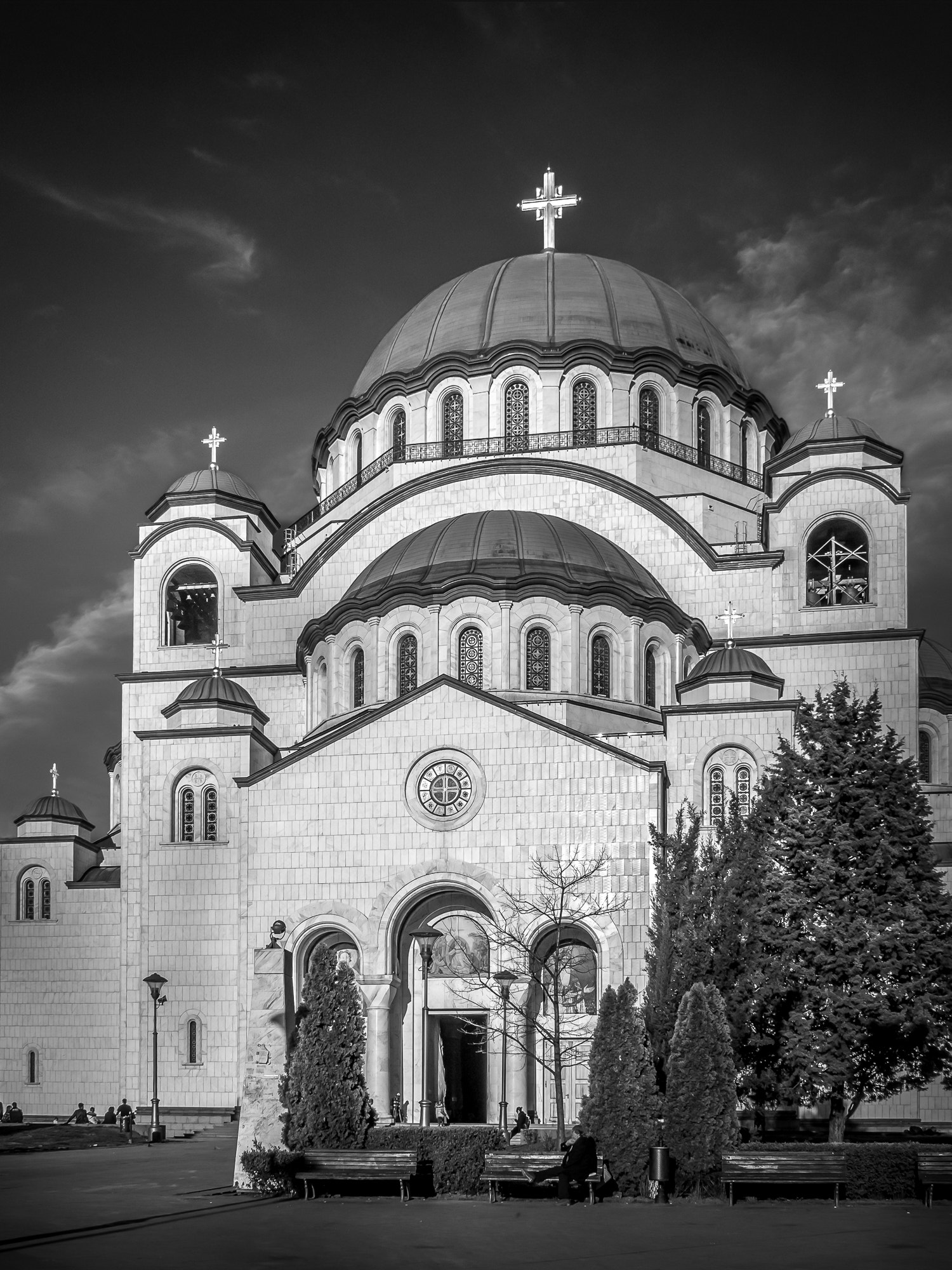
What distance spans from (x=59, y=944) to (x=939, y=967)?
2124 centimetres

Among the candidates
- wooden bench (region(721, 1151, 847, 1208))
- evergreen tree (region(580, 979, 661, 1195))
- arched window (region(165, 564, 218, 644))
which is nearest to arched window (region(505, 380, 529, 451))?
arched window (region(165, 564, 218, 644))

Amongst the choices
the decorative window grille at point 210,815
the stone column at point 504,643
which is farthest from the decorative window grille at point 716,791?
the decorative window grille at point 210,815

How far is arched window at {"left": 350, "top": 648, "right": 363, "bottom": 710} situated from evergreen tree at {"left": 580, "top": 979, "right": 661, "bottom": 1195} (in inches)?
712

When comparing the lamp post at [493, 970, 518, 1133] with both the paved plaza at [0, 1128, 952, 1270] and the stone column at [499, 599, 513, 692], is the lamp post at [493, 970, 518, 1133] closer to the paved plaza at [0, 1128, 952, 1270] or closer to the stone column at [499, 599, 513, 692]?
the stone column at [499, 599, 513, 692]

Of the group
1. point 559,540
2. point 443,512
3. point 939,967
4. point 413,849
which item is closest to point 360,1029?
point 939,967

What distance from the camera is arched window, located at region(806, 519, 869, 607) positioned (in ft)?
132

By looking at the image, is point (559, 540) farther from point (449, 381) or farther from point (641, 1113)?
point (641, 1113)

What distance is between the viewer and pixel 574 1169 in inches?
771

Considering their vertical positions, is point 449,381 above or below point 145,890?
above

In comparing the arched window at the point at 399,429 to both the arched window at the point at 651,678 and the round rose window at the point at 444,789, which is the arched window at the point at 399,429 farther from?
the round rose window at the point at 444,789

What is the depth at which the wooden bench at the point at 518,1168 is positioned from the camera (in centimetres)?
1970

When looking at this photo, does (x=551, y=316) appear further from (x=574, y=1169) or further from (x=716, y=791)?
(x=574, y=1169)

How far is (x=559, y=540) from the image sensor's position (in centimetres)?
3962

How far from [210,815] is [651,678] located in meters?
9.92
